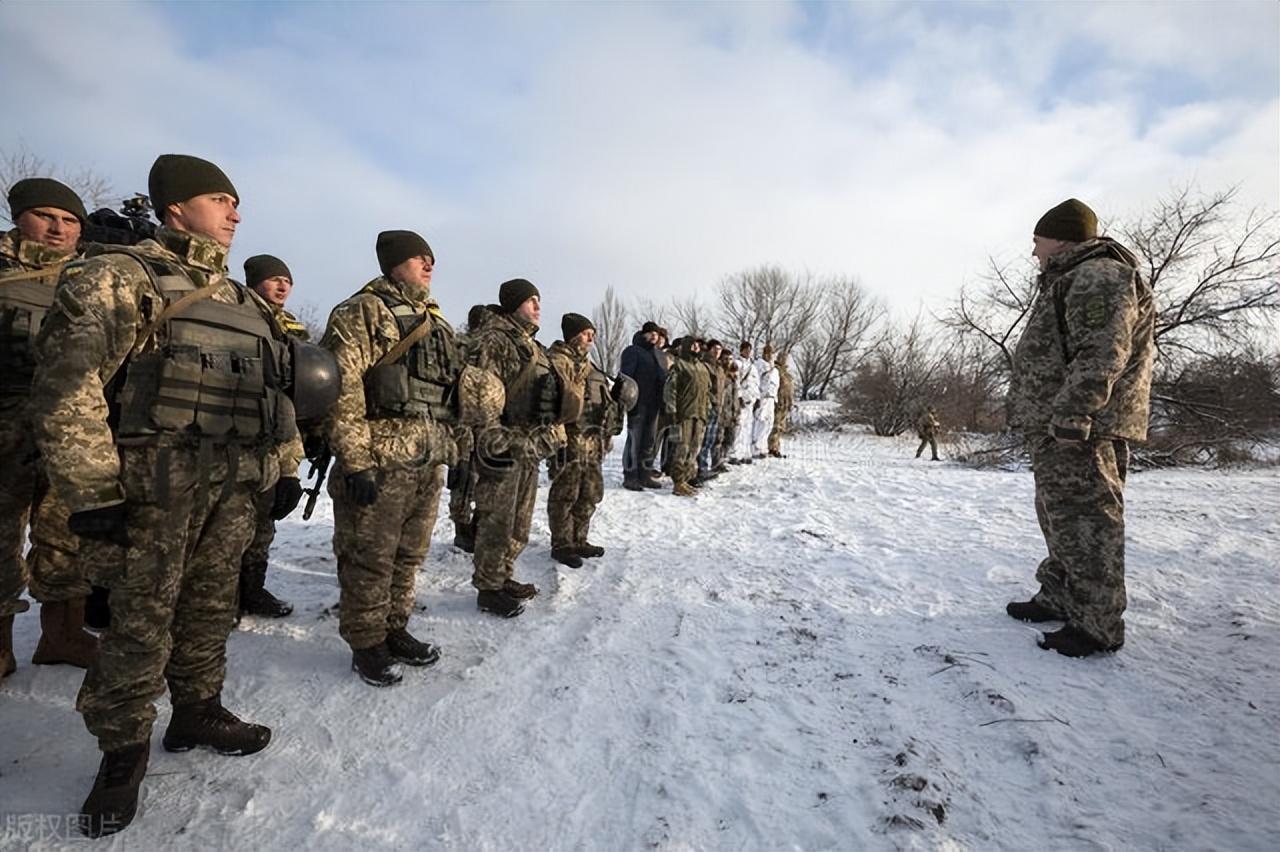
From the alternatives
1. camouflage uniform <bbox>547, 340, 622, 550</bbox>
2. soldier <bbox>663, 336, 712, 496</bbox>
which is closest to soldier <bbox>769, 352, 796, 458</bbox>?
soldier <bbox>663, 336, 712, 496</bbox>

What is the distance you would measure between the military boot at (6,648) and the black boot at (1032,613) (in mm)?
5217

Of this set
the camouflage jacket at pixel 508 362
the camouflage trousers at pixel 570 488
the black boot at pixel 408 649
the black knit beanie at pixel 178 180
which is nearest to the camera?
the black knit beanie at pixel 178 180

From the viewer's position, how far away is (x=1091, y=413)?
2852mm

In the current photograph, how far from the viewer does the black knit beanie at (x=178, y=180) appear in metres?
2.07

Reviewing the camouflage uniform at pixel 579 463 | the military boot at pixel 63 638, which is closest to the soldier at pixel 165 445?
the military boot at pixel 63 638

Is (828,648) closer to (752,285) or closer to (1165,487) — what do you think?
(1165,487)

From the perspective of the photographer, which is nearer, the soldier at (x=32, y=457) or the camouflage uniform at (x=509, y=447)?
the soldier at (x=32, y=457)

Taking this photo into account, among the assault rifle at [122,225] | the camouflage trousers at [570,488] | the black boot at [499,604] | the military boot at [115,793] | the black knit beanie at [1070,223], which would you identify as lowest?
the military boot at [115,793]

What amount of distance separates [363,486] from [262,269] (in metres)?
2.40

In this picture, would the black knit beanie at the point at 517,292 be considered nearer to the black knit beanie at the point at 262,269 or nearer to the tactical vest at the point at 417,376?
the tactical vest at the point at 417,376

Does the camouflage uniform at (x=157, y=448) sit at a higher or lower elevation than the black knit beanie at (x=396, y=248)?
lower

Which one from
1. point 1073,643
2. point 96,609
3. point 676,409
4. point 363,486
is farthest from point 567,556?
point 676,409

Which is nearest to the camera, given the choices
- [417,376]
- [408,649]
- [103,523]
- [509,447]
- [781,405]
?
[103,523]

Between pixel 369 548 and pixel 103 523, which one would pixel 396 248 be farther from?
pixel 103 523
